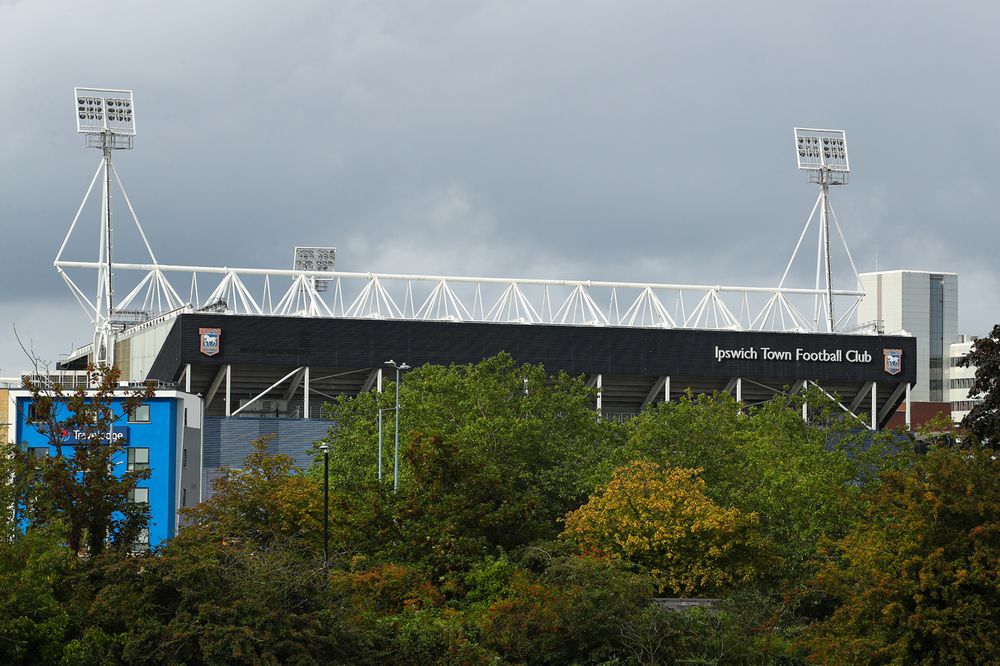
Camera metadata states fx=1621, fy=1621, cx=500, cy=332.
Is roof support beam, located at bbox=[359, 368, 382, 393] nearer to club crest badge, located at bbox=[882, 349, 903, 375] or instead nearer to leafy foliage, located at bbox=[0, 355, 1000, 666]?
club crest badge, located at bbox=[882, 349, 903, 375]

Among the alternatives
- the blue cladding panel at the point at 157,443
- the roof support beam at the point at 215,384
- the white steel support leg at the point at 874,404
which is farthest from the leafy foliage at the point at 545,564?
the white steel support leg at the point at 874,404

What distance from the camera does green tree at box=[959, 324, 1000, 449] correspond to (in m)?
54.3

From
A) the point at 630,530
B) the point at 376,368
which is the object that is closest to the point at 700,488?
the point at 630,530

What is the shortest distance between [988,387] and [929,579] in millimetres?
11916

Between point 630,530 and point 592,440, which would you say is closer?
point 630,530

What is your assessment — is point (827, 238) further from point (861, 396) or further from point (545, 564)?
point (545, 564)

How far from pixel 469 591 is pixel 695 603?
27.0ft

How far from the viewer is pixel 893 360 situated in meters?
148

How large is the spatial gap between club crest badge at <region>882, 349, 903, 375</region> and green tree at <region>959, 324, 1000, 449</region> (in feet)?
308

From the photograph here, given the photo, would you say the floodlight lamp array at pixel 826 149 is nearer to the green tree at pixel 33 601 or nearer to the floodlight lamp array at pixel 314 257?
the floodlight lamp array at pixel 314 257

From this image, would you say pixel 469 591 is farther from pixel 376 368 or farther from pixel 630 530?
pixel 376 368

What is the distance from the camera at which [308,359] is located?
432 feet

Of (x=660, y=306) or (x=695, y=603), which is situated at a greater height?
(x=660, y=306)

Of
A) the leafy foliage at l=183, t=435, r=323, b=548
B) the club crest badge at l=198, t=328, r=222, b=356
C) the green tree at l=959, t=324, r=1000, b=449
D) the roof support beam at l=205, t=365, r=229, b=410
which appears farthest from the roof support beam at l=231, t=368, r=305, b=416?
the green tree at l=959, t=324, r=1000, b=449
